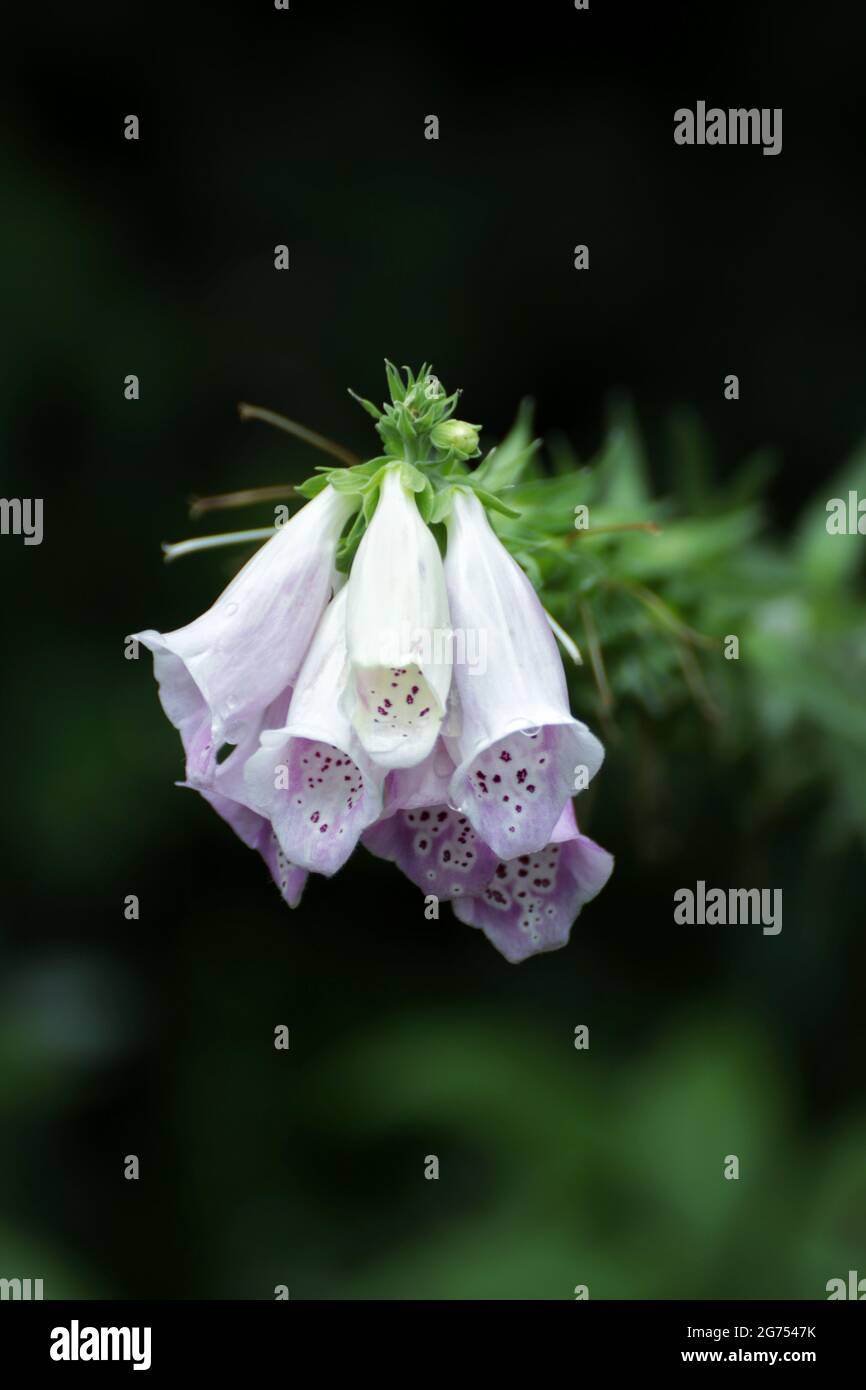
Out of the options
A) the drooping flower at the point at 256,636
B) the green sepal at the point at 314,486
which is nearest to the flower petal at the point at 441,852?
the drooping flower at the point at 256,636

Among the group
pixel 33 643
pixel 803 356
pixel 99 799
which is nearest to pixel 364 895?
pixel 99 799

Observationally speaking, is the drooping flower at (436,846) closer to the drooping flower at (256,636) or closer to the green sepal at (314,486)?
the drooping flower at (256,636)

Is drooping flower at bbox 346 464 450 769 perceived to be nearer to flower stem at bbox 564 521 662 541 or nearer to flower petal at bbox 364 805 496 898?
flower petal at bbox 364 805 496 898

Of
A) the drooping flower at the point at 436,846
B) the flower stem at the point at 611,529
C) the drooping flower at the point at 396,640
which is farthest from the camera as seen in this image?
the flower stem at the point at 611,529

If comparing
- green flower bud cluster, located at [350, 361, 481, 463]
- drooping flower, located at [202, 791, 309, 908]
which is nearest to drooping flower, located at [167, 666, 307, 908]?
drooping flower, located at [202, 791, 309, 908]

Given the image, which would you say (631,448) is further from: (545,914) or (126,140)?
(126,140)

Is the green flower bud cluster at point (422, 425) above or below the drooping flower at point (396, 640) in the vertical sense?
above

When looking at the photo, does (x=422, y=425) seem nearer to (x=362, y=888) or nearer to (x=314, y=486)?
(x=314, y=486)
